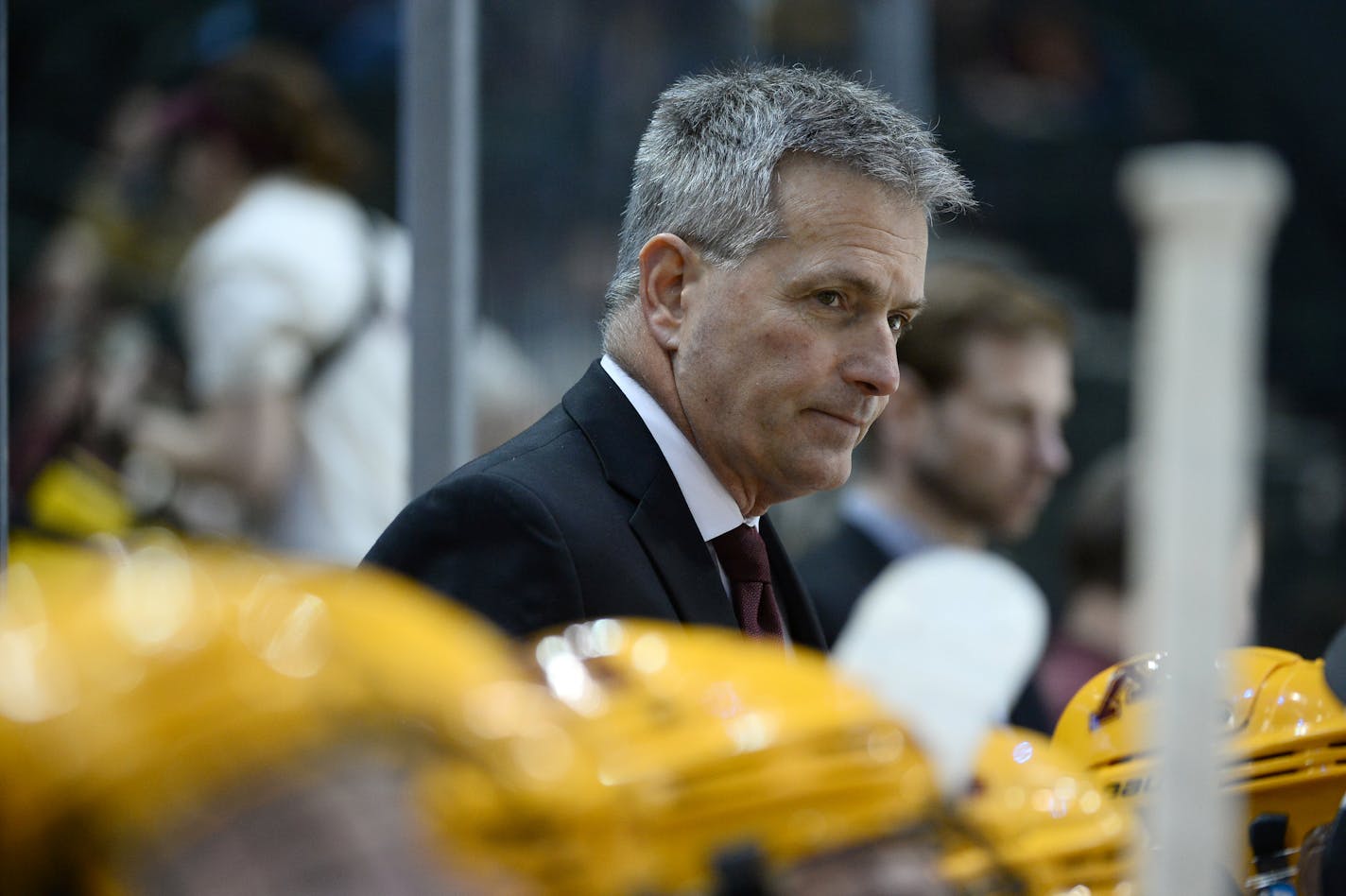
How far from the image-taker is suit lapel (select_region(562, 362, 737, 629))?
7.02 feet

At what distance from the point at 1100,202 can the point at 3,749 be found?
7.62m

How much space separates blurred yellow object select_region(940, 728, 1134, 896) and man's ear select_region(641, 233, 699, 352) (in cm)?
96

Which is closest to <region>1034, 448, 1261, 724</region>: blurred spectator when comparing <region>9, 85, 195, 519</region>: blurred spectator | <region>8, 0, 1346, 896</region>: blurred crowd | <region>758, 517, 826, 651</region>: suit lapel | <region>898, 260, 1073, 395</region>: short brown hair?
<region>8, 0, 1346, 896</region>: blurred crowd

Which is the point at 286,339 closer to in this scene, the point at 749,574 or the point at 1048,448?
the point at 1048,448

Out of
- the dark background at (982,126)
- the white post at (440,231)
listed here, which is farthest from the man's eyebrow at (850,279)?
the dark background at (982,126)

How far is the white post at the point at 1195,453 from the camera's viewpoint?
88cm

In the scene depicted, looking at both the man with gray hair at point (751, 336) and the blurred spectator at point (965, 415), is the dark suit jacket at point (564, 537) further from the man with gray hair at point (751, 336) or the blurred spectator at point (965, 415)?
the blurred spectator at point (965, 415)

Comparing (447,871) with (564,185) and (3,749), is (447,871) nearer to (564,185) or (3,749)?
(3,749)

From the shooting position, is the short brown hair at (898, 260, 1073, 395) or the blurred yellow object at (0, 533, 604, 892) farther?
the short brown hair at (898, 260, 1073, 395)

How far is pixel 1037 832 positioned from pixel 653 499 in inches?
33.3

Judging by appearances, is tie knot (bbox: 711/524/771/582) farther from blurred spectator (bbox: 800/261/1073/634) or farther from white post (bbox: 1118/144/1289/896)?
blurred spectator (bbox: 800/261/1073/634)

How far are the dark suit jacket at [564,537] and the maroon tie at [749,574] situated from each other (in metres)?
0.09

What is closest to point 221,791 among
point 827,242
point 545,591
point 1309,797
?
point 545,591

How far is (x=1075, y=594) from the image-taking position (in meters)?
4.28
